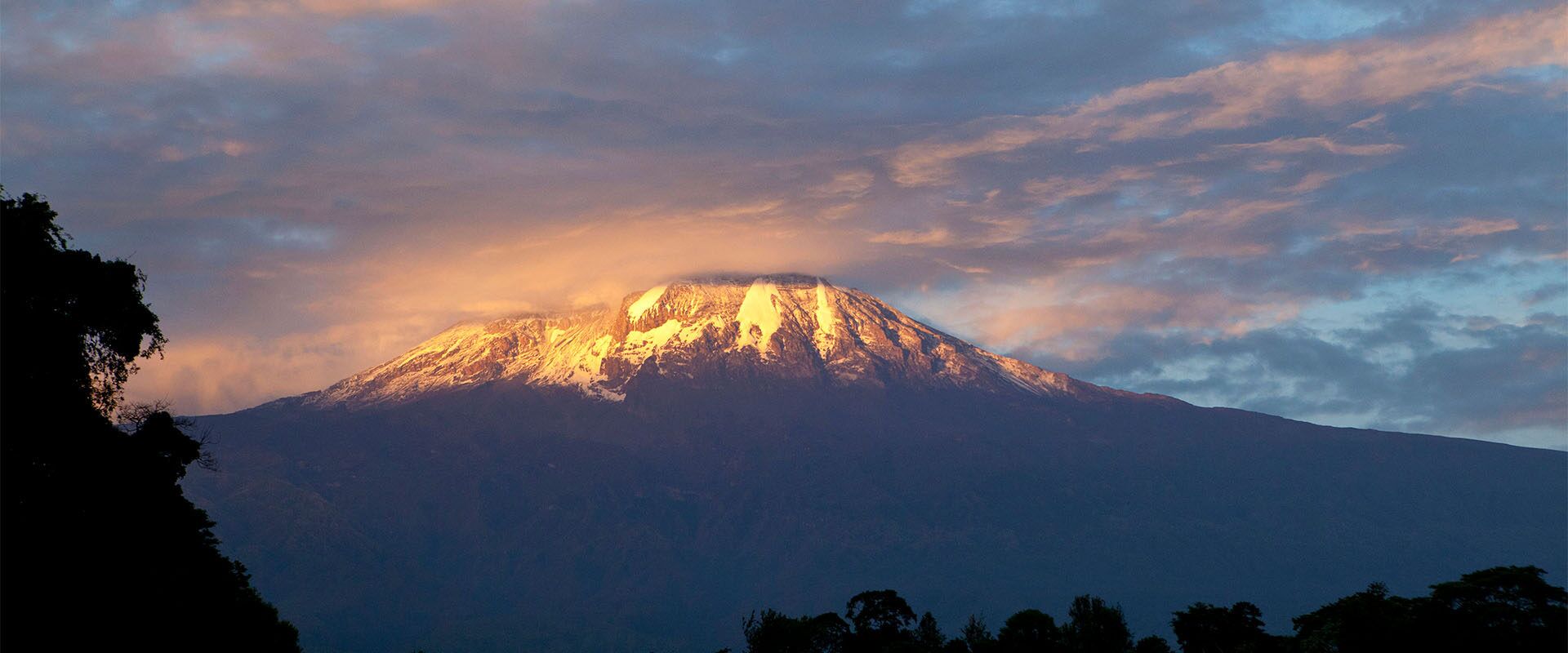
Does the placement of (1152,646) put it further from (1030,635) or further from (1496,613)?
(1496,613)

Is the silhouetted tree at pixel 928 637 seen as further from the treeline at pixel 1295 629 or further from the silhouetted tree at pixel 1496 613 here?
the silhouetted tree at pixel 1496 613

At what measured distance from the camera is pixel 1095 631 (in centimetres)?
11125

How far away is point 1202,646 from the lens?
107688mm

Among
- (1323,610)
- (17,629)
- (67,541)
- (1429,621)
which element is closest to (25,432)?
(67,541)

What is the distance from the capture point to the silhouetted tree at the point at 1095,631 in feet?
350

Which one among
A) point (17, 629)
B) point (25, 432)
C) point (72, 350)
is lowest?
point (17, 629)

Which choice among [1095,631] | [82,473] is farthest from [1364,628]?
[82,473]

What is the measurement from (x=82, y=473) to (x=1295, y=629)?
82388 mm

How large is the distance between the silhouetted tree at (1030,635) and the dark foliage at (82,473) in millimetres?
67062

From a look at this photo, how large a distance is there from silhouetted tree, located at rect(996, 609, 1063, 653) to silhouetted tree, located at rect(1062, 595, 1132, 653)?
115 centimetres

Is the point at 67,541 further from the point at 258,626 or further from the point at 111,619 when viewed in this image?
the point at 258,626

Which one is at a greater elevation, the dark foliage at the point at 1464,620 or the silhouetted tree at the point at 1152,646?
the dark foliage at the point at 1464,620

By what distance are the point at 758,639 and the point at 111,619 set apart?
78067mm

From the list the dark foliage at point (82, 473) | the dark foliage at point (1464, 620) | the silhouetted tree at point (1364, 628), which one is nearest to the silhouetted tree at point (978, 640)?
the silhouetted tree at point (1364, 628)
